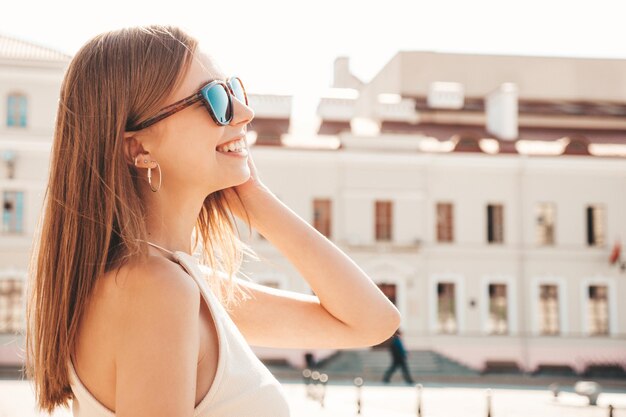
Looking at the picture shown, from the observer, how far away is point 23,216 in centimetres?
2908

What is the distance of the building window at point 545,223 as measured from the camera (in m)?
31.4

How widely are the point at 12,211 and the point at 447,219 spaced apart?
14.6 metres

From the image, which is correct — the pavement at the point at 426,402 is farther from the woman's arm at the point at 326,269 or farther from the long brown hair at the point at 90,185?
the long brown hair at the point at 90,185

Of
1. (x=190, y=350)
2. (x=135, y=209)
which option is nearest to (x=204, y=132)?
(x=135, y=209)

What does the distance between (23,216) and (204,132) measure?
2881cm

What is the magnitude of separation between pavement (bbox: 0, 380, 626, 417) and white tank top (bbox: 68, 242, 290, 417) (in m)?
11.8

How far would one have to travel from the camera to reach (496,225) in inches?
1233

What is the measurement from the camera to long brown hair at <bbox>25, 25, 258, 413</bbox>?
1601 mm

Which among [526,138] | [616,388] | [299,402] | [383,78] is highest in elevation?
[383,78]

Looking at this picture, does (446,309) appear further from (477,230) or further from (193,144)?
(193,144)

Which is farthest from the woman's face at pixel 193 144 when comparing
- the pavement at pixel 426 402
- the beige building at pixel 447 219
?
the beige building at pixel 447 219

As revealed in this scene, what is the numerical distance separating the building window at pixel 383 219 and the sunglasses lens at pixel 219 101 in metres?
28.6

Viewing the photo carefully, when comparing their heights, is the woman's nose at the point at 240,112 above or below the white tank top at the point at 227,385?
above

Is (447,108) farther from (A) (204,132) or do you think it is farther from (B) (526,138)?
(A) (204,132)
